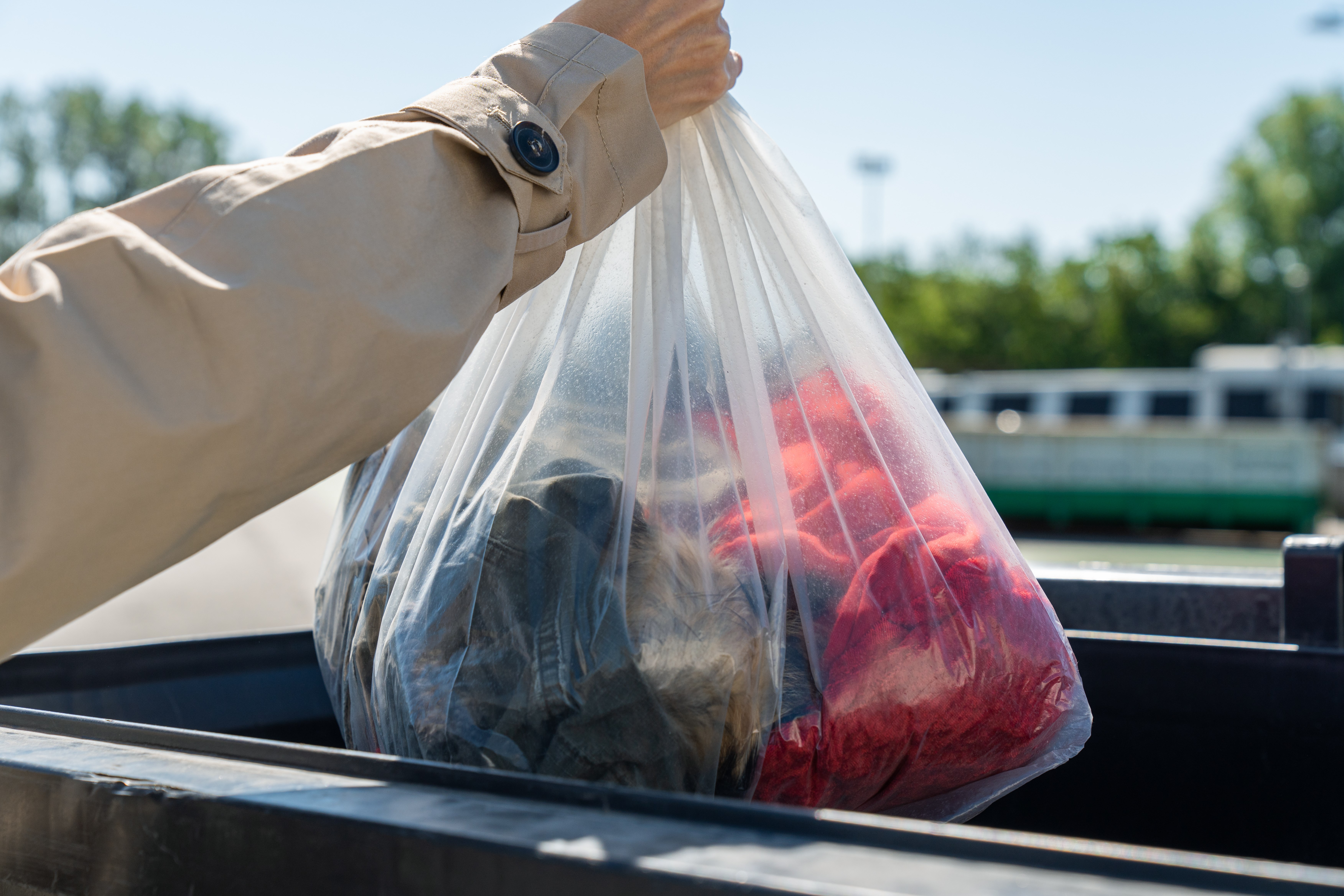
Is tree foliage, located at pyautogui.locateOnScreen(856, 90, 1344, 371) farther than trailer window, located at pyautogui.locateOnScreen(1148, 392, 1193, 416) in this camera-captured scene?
Yes

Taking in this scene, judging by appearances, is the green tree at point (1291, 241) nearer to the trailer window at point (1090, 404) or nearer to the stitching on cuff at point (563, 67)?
the trailer window at point (1090, 404)

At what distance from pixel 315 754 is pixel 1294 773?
1272 millimetres

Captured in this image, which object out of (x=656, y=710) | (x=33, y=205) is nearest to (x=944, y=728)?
(x=656, y=710)

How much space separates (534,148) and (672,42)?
30cm

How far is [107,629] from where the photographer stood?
2.52 meters

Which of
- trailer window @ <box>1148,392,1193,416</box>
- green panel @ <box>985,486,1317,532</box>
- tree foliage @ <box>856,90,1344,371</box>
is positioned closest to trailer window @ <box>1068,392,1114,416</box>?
trailer window @ <box>1148,392,1193,416</box>

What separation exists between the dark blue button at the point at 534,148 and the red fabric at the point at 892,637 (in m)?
0.41

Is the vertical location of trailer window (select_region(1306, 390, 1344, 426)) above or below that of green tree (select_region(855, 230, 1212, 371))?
below

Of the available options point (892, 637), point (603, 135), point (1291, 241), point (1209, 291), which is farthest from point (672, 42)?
point (1291, 241)

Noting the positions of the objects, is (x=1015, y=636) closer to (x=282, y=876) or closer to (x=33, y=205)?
(x=282, y=876)

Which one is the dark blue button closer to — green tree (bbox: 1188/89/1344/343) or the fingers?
the fingers

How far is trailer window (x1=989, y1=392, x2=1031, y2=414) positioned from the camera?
20875 mm

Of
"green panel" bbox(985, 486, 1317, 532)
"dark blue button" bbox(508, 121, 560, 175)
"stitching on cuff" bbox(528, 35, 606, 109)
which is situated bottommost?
"green panel" bbox(985, 486, 1317, 532)

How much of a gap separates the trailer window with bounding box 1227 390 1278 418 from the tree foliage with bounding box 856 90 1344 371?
19973mm
